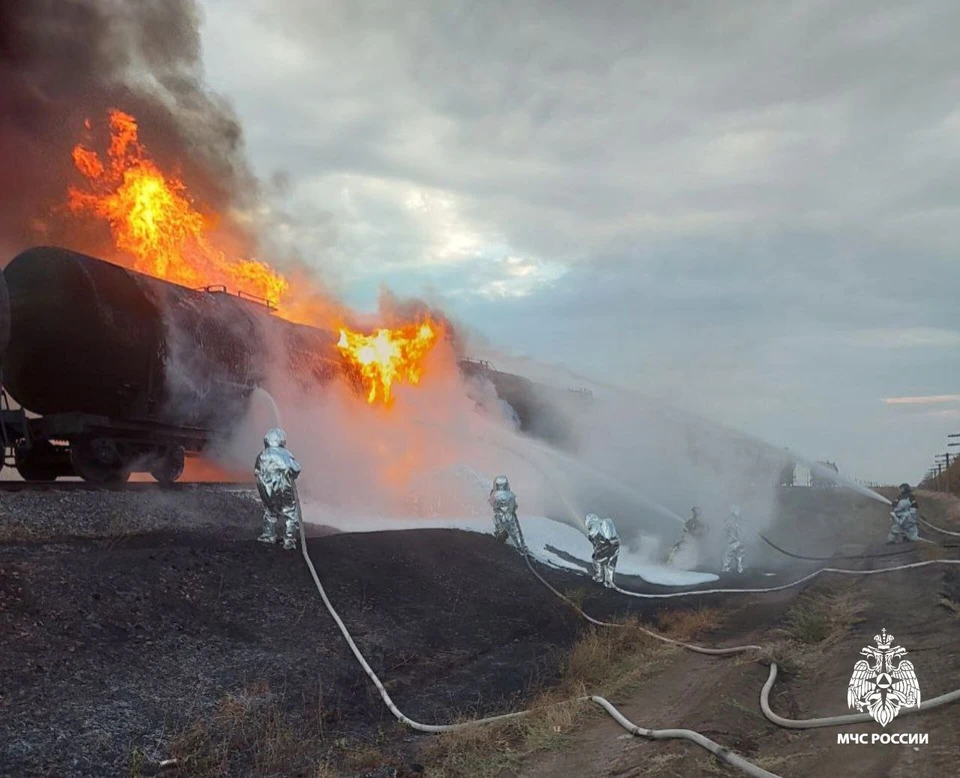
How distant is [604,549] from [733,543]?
6.81 m

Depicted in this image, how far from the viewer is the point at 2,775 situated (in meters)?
5.32

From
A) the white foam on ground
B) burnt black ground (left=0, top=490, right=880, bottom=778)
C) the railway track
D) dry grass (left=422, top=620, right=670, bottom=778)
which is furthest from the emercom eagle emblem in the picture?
the railway track

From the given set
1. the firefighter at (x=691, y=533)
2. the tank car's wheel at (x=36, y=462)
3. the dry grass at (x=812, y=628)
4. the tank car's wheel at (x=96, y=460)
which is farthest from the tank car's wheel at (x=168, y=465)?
the firefighter at (x=691, y=533)

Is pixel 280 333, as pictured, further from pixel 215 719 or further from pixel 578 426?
pixel 578 426

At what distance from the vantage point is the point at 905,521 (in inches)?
887

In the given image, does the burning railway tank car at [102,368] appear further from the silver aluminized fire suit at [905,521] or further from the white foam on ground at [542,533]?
the silver aluminized fire suit at [905,521]

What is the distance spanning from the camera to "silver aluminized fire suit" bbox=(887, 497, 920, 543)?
22.4m

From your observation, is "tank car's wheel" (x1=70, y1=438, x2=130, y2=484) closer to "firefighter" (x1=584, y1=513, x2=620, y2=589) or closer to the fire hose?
the fire hose

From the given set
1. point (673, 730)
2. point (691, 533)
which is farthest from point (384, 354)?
point (673, 730)

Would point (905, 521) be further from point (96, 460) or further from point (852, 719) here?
point (96, 460)

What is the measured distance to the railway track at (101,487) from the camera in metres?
12.4

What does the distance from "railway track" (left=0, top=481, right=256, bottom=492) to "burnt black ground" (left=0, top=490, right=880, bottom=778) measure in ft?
2.19

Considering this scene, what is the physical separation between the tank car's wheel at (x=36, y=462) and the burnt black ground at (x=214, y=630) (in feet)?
11.3

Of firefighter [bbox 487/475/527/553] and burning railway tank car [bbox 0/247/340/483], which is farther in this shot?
firefighter [bbox 487/475/527/553]
